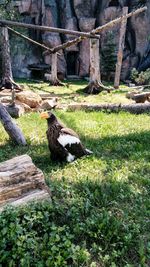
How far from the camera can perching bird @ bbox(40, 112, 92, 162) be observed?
18.4ft

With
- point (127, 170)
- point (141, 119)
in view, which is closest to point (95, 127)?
point (141, 119)

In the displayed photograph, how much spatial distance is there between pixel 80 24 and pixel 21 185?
86.6 ft

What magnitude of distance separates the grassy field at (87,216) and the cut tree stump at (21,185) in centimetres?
17

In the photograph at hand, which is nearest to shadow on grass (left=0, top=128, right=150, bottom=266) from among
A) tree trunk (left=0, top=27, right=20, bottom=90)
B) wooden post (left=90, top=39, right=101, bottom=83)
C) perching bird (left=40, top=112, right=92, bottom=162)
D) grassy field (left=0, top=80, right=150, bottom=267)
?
grassy field (left=0, top=80, right=150, bottom=267)

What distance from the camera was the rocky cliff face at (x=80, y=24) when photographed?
27.8 meters

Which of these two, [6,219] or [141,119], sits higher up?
[6,219]

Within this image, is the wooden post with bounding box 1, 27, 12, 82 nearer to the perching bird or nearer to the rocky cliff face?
the perching bird

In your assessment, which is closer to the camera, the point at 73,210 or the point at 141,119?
the point at 73,210

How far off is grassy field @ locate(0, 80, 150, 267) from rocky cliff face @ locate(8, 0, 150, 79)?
22804 millimetres

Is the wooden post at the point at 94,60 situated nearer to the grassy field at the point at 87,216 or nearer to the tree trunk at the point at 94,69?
the tree trunk at the point at 94,69

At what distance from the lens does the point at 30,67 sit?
2802 cm

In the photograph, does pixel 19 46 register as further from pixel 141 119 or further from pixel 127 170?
pixel 127 170

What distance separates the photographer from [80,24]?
2833 cm

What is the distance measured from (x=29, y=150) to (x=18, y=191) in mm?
2551
